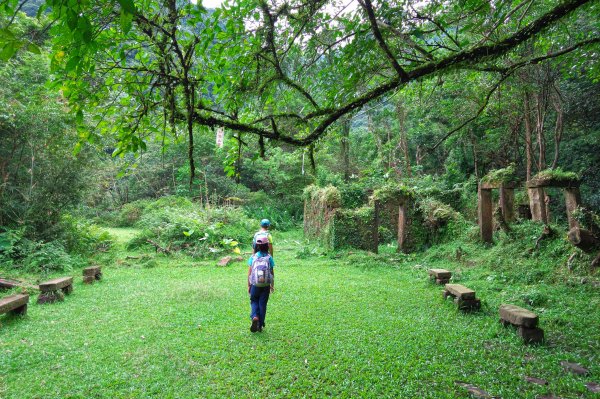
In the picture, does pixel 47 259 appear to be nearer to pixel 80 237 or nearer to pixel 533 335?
pixel 80 237

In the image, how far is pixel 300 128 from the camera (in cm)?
355

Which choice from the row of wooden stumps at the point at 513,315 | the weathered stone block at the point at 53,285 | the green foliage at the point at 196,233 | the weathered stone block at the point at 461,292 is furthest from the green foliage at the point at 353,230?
the weathered stone block at the point at 53,285

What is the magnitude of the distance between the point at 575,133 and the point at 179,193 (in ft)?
66.0

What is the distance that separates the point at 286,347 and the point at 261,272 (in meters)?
1.02

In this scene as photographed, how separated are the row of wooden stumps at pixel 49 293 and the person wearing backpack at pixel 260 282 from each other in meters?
3.66

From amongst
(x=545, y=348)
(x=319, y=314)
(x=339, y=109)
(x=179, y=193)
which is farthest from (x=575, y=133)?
(x=179, y=193)

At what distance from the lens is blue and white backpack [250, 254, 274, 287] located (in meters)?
4.75

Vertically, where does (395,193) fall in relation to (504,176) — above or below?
below

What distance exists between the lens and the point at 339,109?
310 cm

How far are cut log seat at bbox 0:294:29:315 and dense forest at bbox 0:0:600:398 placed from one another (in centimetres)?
36

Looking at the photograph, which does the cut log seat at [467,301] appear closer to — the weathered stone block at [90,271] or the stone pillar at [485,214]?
the stone pillar at [485,214]

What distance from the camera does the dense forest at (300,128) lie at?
107 inches

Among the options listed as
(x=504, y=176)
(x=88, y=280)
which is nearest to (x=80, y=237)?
(x=88, y=280)

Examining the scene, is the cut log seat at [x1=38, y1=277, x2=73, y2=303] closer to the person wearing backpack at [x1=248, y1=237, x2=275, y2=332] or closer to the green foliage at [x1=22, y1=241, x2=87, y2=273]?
the green foliage at [x1=22, y1=241, x2=87, y2=273]
